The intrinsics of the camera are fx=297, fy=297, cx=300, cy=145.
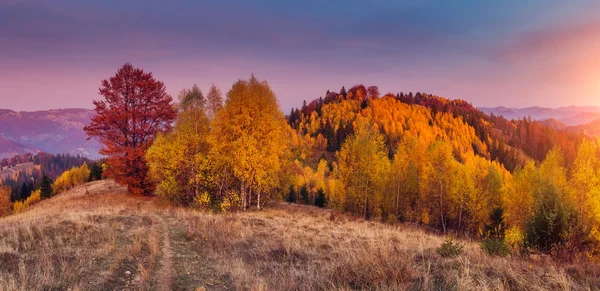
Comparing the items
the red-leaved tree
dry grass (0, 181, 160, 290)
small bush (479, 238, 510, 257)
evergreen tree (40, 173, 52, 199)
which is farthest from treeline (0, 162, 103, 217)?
small bush (479, 238, 510, 257)

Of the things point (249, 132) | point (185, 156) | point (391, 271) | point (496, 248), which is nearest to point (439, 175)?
point (249, 132)

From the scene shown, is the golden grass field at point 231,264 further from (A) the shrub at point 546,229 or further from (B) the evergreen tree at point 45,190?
(B) the evergreen tree at point 45,190

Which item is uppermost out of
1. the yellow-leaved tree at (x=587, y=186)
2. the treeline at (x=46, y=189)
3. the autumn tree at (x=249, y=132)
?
the autumn tree at (x=249, y=132)

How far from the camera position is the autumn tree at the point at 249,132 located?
89.8 feet

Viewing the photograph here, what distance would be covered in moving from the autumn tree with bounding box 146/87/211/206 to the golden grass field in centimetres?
1072

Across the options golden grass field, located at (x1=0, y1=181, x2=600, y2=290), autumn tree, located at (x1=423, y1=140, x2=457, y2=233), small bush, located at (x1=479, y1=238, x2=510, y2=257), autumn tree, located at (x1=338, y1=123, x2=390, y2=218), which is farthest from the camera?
autumn tree, located at (x1=423, y1=140, x2=457, y2=233)

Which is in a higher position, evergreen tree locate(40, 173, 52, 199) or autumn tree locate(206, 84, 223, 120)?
autumn tree locate(206, 84, 223, 120)

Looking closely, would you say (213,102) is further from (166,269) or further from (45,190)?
(45,190)

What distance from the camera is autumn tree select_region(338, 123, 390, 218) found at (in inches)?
1443

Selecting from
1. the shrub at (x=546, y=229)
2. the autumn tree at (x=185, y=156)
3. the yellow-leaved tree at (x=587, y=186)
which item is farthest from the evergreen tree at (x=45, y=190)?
the yellow-leaved tree at (x=587, y=186)

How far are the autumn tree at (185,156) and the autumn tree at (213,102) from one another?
73cm

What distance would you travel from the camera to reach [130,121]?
101 ft

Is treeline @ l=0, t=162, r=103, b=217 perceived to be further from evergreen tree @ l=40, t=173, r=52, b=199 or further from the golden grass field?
the golden grass field

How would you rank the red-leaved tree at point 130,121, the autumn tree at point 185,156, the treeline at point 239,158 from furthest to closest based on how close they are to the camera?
the red-leaved tree at point 130,121 → the treeline at point 239,158 → the autumn tree at point 185,156
